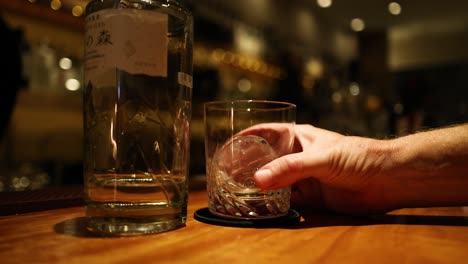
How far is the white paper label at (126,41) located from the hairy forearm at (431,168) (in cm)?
45

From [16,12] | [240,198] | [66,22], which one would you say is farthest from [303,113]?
[240,198]

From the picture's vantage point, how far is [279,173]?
2.13 feet

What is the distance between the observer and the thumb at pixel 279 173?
2.11 ft

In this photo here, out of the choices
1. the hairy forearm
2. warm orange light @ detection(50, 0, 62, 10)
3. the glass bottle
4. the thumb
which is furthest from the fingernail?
warm orange light @ detection(50, 0, 62, 10)

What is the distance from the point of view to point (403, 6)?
5.34 m

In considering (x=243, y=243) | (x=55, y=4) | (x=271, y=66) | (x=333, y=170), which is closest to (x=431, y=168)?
(x=333, y=170)

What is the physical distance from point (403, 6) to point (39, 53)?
449 centimetres

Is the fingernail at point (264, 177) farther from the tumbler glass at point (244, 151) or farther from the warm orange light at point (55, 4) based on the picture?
the warm orange light at point (55, 4)

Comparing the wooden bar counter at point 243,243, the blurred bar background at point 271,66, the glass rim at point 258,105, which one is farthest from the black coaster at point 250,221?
the blurred bar background at point 271,66

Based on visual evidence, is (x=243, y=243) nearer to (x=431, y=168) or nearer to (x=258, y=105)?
(x=258, y=105)

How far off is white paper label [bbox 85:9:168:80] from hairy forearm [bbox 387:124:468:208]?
0.45 meters

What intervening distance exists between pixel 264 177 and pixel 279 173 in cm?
2

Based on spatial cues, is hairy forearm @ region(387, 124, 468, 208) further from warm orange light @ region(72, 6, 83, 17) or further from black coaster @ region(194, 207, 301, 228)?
warm orange light @ region(72, 6, 83, 17)

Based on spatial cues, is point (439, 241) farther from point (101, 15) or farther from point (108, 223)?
point (101, 15)
